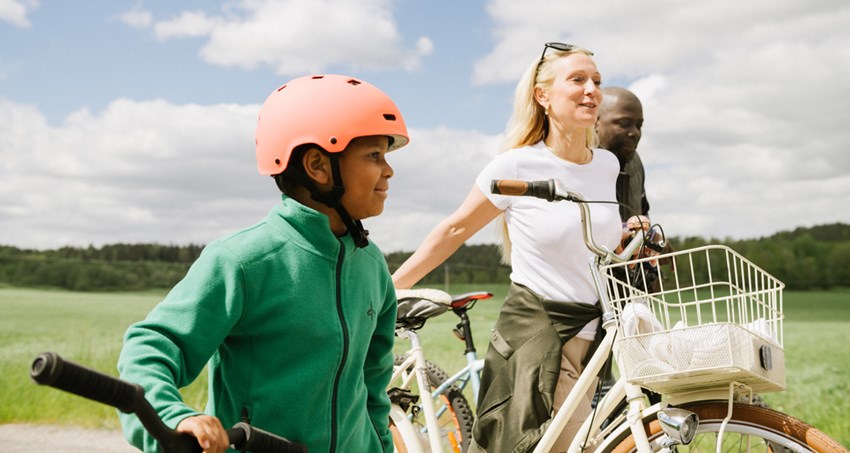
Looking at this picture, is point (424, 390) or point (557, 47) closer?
point (557, 47)

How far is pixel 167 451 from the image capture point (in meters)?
1.47

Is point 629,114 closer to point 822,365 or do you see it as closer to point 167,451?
point 167,451

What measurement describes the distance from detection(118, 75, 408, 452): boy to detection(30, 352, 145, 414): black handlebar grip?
0.31 metres

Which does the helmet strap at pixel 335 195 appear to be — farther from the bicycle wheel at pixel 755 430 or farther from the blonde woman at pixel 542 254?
the bicycle wheel at pixel 755 430

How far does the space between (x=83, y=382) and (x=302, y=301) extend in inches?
36.4

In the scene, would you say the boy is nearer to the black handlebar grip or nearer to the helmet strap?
the helmet strap

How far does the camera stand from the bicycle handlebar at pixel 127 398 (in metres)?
1.22

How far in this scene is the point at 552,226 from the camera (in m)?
3.59

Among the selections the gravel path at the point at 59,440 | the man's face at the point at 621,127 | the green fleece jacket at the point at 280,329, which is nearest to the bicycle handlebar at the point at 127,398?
the green fleece jacket at the point at 280,329

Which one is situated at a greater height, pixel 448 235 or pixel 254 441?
pixel 448 235

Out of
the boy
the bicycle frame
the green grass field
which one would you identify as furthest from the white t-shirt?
the green grass field

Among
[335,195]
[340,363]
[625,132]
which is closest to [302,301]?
[340,363]

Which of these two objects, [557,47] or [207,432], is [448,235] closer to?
[557,47]

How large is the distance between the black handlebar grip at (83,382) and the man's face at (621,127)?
371cm
